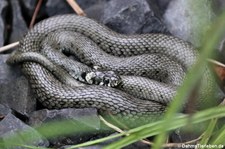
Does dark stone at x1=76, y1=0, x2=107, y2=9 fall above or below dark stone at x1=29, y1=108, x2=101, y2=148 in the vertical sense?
above

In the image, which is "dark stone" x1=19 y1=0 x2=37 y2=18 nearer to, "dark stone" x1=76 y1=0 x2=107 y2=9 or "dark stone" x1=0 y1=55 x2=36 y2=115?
"dark stone" x1=76 y1=0 x2=107 y2=9

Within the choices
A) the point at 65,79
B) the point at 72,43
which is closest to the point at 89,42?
the point at 72,43

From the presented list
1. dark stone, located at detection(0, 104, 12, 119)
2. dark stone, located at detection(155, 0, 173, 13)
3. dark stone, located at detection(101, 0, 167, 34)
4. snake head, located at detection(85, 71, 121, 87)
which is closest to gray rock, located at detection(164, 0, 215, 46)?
dark stone, located at detection(155, 0, 173, 13)

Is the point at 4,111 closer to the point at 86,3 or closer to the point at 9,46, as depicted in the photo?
the point at 9,46

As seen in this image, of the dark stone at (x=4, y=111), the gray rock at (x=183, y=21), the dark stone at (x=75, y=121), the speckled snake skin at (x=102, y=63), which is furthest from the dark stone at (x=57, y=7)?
the dark stone at (x=75, y=121)

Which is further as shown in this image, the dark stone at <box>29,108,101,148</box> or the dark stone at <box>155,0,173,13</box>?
the dark stone at <box>155,0,173,13</box>

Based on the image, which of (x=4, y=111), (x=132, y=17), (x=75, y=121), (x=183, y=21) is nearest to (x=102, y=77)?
(x=132, y=17)
